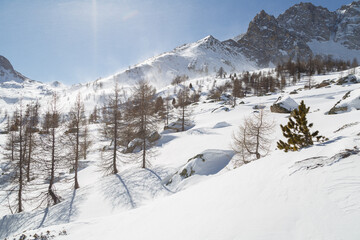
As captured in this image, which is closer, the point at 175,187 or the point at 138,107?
the point at 175,187

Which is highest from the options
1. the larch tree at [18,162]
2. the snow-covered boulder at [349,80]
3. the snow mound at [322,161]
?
the snow-covered boulder at [349,80]

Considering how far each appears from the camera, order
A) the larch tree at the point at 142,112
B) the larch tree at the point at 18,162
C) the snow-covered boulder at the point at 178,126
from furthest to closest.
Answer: the snow-covered boulder at the point at 178,126
the larch tree at the point at 142,112
the larch tree at the point at 18,162

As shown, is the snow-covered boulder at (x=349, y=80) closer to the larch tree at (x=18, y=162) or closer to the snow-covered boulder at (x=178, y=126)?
the snow-covered boulder at (x=178, y=126)

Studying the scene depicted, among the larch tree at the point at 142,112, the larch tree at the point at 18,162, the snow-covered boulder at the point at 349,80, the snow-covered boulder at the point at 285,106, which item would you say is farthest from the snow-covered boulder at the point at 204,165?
the snow-covered boulder at the point at 349,80

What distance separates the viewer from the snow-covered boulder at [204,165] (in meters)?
12.5

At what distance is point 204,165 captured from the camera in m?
12.9

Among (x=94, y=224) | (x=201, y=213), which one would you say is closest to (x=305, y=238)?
(x=201, y=213)

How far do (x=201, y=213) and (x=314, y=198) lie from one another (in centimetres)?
293

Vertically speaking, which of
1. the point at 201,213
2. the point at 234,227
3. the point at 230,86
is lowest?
the point at 201,213

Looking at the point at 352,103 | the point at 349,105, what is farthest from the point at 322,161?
the point at 352,103

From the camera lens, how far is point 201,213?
4824mm

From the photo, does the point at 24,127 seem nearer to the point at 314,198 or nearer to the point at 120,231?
the point at 120,231

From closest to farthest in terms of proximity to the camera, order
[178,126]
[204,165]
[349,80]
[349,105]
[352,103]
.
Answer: [204,165] → [352,103] → [349,105] → [178,126] → [349,80]

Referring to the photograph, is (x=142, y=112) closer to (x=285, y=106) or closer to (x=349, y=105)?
(x=349, y=105)
